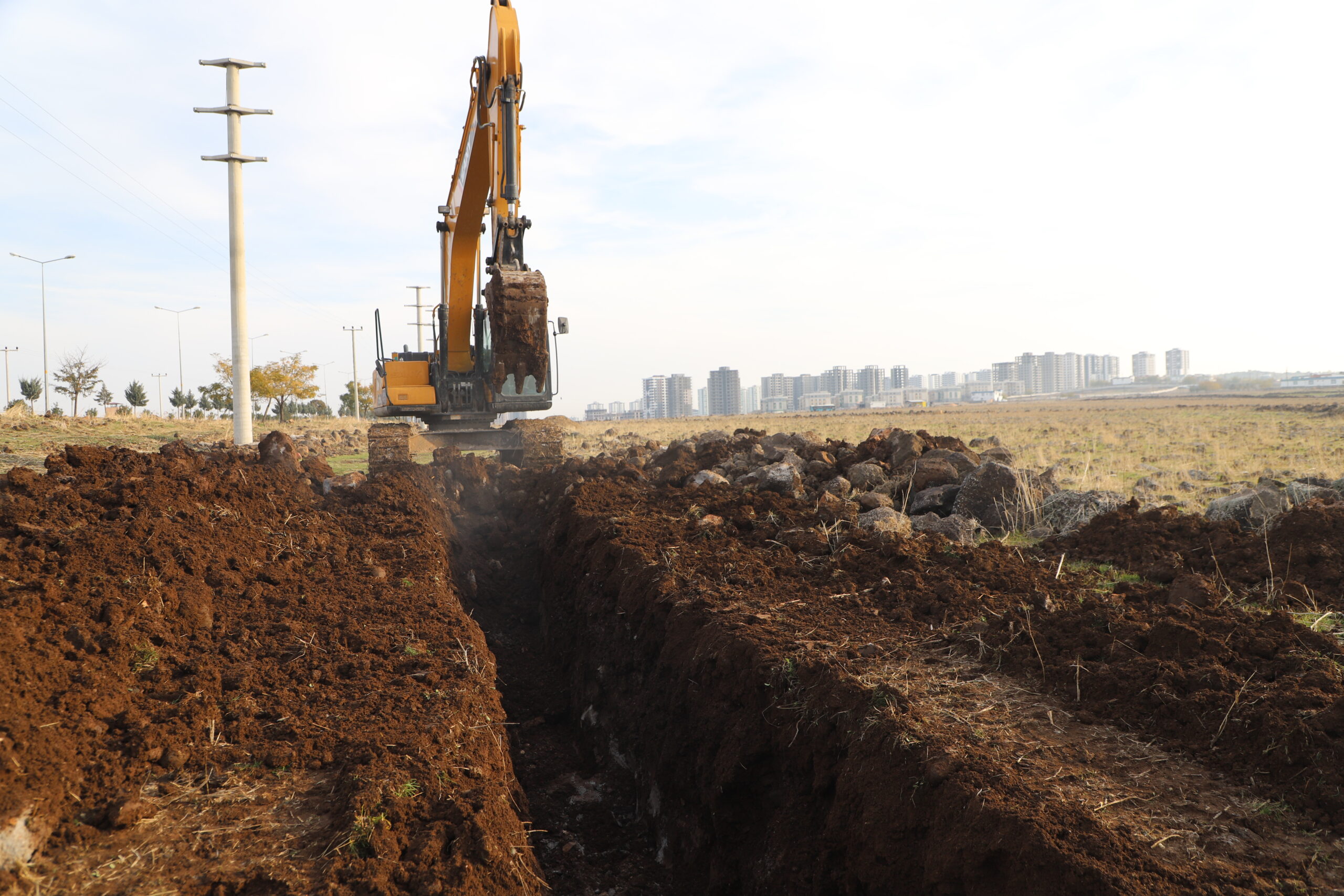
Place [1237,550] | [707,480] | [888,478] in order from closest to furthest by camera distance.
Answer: [1237,550] < [707,480] < [888,478]

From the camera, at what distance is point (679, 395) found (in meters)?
191

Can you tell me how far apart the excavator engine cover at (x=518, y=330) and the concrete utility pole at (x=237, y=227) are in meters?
11.9

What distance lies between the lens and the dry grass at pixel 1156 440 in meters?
13.8

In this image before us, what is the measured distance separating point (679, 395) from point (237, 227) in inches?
6752

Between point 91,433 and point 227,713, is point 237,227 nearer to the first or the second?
point 91,433

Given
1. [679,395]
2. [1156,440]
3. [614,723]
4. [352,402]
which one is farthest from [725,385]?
[614,723]

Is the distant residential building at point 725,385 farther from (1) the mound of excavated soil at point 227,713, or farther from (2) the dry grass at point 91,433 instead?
(1) the mound of excavated soil at point 227,713

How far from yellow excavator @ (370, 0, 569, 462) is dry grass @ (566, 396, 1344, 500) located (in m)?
7.94

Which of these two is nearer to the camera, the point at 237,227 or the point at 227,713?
the point at 227,713

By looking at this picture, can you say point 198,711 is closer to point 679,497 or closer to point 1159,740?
point 1159,740

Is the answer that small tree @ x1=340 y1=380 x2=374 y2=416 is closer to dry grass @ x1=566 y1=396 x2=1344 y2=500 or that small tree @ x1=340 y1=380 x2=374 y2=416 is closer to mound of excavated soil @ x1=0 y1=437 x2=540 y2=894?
dry grass @ x1=566 y1=396 x2=1344 y2=500

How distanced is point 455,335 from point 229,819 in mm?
11274

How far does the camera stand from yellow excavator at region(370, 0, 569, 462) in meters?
10.6

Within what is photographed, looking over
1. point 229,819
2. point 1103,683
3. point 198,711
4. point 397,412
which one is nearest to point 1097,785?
point 1103,683
